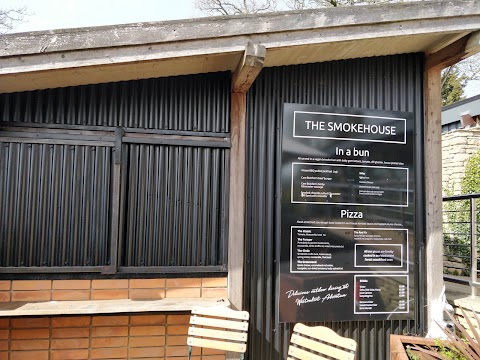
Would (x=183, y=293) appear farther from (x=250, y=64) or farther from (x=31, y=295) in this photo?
(x=250, y=64)

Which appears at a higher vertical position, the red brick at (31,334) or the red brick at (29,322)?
the red brick at (29,322)

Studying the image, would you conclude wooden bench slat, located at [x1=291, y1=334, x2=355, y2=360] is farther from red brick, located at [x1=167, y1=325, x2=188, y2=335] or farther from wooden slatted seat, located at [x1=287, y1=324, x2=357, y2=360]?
red brick, located at [x1=167, y1=325, x2=188, y2=335]

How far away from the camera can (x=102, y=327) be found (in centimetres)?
343

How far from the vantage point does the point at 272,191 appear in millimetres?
3691

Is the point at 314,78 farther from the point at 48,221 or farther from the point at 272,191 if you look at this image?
the point at 48,221

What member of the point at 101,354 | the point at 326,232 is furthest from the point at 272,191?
the point at 101,354

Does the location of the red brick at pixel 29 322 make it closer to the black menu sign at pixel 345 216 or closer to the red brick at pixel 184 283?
the red brick at pixel 184 283

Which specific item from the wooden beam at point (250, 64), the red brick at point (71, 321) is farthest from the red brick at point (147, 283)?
the wooden beam at point (250, 64)

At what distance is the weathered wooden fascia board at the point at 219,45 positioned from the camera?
288 centimetres

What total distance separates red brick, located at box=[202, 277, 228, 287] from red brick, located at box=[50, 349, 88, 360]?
3.91 ft

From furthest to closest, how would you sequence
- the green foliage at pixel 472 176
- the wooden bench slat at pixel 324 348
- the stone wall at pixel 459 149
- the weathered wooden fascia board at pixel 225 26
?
the stone wall at pixel 459 149
the green foliage at pixel 472 176
the wooden bench slat at pixel 324 348
the weathered wooden fascia board at pixel 225 26

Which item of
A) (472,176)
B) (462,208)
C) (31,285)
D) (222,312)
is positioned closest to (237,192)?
(222,312)

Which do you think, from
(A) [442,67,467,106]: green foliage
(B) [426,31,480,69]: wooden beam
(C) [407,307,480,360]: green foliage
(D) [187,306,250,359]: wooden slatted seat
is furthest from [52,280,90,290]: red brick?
(A) [442,67,467,106]: green foliage

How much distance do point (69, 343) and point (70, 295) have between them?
434 millimetres
